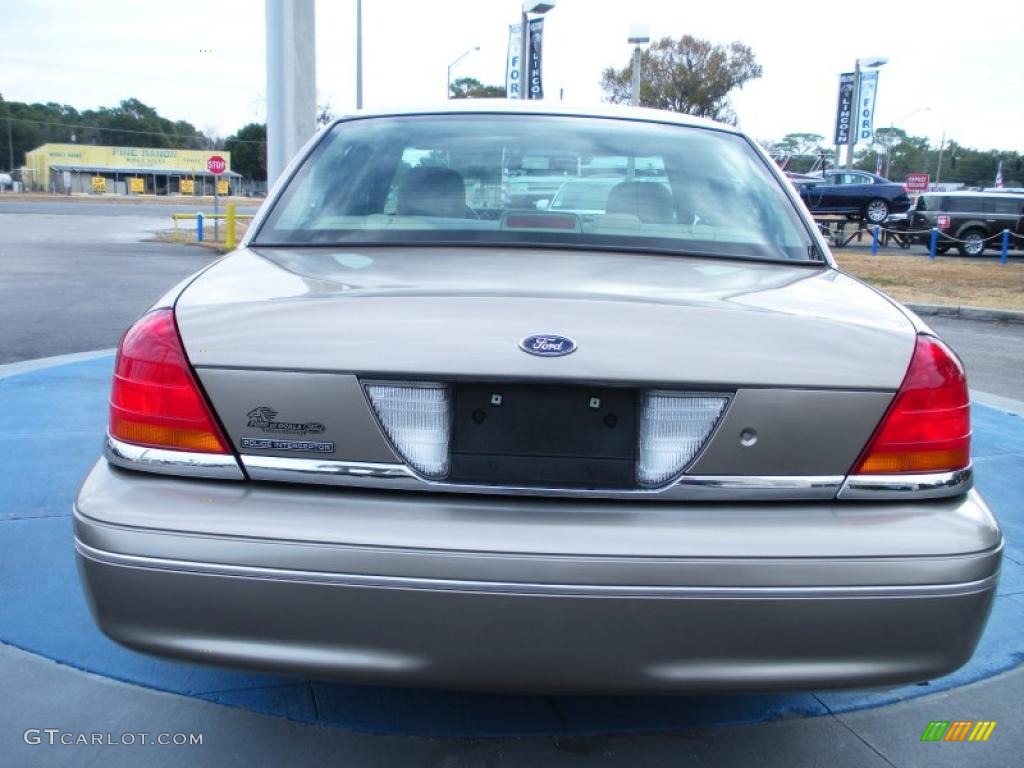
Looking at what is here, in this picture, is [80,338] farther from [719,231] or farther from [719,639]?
[719,639]

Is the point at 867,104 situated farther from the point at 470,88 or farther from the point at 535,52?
the point at 470,88

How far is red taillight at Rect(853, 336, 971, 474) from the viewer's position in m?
2.02

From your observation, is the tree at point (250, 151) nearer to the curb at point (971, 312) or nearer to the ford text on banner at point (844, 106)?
the ford text on banner at point (844, 106)

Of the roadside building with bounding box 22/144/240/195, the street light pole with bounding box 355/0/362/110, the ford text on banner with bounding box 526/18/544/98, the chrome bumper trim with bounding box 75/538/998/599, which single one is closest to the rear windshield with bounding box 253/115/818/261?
the chrome bumper trim with bounding box 75/538/998/599

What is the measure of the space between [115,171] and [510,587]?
95760 millimetres

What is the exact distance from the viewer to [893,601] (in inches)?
74.9

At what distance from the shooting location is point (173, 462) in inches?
80.4

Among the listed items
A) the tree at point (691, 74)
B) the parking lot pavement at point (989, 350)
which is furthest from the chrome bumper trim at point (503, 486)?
the tree at point (691, 74)

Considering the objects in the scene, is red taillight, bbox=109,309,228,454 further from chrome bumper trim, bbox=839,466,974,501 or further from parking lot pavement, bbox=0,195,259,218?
parking lot pavement, bbox=0,195,259,218

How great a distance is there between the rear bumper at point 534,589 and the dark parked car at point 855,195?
95.2 feet

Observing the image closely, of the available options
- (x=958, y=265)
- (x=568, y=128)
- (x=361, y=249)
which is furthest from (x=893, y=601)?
(x=958, y=265)

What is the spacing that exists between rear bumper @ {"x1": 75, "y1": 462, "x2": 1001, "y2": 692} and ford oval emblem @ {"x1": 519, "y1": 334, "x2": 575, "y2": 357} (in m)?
0.31

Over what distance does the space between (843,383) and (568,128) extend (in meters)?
1.53

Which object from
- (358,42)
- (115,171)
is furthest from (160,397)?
(115,171)
